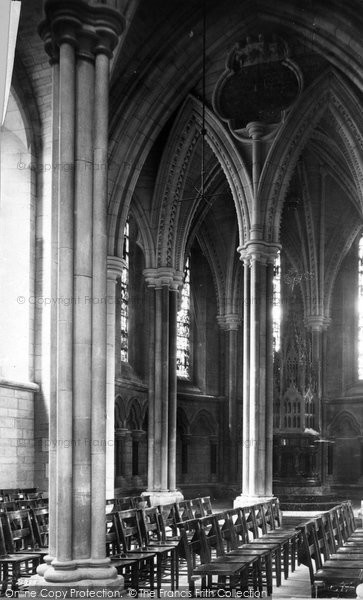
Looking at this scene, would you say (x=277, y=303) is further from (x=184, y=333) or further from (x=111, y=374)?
(x=111, y=374)

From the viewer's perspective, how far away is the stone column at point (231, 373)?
31133 mm

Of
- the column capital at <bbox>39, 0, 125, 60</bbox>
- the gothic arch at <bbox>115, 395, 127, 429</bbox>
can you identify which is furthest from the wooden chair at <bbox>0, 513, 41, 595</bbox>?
the gothic arch at <bbox>115, 395, 127, 429</bbox>

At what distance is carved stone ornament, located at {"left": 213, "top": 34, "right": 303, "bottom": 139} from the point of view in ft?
67.2

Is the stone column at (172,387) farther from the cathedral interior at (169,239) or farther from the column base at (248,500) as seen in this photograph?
the column base at (248,500)

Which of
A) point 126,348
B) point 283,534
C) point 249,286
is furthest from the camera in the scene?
point 126,348

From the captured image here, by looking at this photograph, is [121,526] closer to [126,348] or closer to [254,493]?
[254,493]

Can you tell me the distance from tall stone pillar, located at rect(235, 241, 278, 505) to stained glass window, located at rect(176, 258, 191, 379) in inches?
413

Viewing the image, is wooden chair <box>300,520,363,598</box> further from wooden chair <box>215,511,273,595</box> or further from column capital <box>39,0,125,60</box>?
column capital <box>39,0,125,60</box>

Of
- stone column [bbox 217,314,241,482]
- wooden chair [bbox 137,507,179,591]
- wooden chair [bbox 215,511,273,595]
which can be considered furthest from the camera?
stone column [bbox 217,314,241,482]

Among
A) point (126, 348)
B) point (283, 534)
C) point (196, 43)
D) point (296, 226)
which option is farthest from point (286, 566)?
point (296, 226)

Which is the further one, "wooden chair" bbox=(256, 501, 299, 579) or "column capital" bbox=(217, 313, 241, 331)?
"column capital" bbox=(217, 313, 241, 331)

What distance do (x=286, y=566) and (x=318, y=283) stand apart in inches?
808

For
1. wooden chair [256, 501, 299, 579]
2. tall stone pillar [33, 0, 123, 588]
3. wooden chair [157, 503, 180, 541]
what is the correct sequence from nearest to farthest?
tall stone pillar [33, 0, 123, 588] < wooden chair [256, 501, 299, 579] < wooden chair [157, 503, 180, 541]

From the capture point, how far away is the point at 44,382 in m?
17.7
